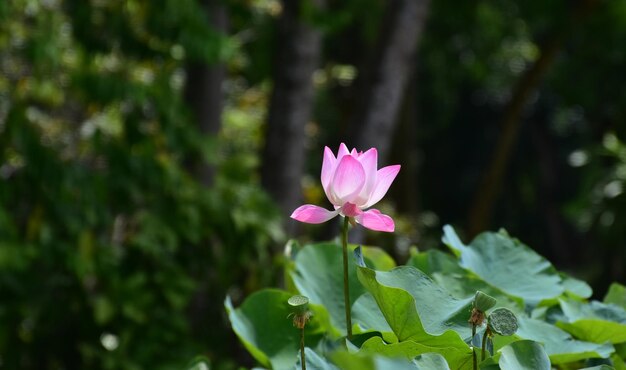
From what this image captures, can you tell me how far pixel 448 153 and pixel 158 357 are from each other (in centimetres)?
947

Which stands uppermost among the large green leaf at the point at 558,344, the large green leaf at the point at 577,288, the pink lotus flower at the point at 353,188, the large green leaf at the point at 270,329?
the pink lotus flower at the point at 353,188

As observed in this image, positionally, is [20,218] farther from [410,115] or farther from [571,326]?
[410,115]

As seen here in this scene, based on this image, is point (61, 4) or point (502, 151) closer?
point (61, 4)

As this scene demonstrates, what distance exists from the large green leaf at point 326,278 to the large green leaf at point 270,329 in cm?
3

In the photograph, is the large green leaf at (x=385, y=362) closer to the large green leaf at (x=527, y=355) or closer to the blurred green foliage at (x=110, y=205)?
the large green leaf at (x=527, y=355)

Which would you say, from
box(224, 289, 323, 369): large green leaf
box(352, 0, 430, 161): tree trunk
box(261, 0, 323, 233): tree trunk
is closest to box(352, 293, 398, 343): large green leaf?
box(224, 289, 323, 369): large green leaf

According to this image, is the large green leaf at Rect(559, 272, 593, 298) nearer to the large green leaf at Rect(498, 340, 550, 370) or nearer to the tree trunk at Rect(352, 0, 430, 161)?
the large green leaf at Rect(498, 340, 550, 370)

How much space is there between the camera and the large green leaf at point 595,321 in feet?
3.49

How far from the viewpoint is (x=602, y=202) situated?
526cm

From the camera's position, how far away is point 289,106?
4.31 metres

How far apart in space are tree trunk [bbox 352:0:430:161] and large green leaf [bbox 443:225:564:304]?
11.4 feet

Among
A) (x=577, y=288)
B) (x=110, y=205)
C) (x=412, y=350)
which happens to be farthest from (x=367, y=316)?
(x=110, y=205)

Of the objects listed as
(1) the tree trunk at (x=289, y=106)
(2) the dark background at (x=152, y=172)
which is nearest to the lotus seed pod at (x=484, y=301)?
(2) the dark background at (x=152, y=172)

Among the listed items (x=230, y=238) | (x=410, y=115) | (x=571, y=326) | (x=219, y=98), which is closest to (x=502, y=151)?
(x=410, y=115)
